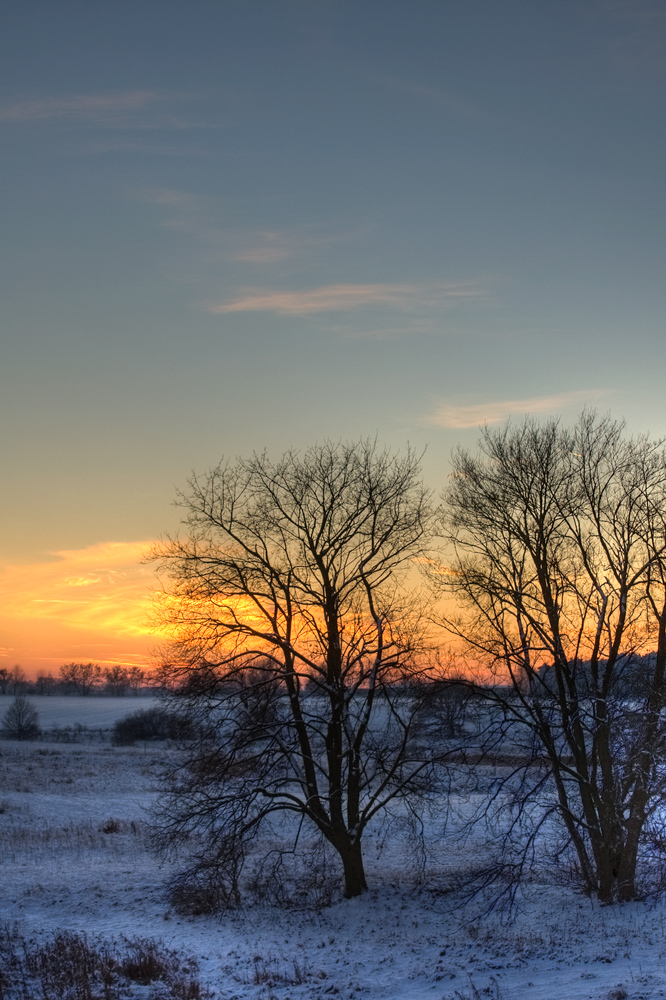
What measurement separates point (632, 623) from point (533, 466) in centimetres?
485

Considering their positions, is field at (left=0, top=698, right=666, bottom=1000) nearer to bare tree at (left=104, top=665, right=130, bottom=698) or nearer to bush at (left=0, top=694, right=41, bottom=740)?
bush at (left=0, top=694, right=41, bottom=740)

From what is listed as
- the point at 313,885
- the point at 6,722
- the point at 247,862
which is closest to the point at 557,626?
the point at 313,885

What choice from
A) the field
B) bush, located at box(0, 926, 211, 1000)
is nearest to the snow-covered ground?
the field

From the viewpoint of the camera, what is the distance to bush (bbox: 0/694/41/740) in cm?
8506

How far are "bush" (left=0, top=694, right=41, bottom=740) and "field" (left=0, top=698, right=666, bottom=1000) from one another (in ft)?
200

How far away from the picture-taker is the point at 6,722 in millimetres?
87750

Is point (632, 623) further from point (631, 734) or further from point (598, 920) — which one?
point (598, 920)

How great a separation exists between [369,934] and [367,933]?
92mm

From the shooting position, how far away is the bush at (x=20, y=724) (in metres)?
85.1

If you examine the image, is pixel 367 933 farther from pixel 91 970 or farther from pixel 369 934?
pixel 91 970

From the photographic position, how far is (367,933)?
63.5ft

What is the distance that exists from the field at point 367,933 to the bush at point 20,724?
60853 mm

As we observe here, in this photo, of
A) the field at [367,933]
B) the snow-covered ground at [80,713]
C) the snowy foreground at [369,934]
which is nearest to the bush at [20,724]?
the snow-covered ground at [80,713]

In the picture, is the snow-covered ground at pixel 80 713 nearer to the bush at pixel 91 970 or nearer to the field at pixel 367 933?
the field at pixel 367 933
